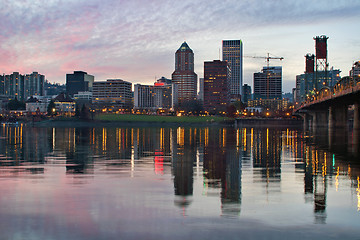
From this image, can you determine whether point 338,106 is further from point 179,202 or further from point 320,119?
point 179,202

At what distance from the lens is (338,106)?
383 ft

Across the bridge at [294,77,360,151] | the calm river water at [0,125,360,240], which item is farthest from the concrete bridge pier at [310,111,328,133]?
the calm river water at [0,125,360,240]

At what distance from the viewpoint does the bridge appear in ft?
257

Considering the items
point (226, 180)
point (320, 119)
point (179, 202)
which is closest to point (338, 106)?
point (320, 119)

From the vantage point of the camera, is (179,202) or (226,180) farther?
(226,180)

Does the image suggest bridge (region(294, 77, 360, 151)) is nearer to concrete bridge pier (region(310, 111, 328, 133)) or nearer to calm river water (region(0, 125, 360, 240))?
concrete bridge pier (region(310, 111, 328, 133))

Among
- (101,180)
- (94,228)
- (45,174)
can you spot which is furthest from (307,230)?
(45,174)

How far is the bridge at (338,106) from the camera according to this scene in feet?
257

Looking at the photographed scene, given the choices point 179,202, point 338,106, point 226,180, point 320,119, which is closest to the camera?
point 179,202

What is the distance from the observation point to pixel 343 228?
11.9m

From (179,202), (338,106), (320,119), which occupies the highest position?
(338,106)

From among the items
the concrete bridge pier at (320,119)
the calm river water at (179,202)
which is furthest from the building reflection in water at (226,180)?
the concrete bridge pier at (320,119)

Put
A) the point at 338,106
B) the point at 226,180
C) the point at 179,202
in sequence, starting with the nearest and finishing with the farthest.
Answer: the point at 179,202, the point at 226,180, the point at 338,106

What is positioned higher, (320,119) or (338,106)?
(338,106)
